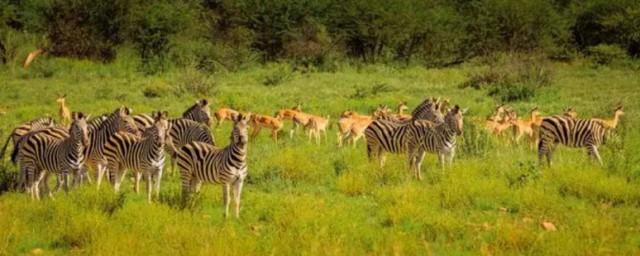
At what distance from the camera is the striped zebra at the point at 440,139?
42.3 ft

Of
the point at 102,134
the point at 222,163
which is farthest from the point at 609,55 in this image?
the point at 222,163

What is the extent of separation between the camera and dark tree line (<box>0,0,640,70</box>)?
129ft

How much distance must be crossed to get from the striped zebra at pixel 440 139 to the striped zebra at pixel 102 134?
16.9ft

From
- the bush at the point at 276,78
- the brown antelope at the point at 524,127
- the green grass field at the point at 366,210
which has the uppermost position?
the bush at the point at 276,78

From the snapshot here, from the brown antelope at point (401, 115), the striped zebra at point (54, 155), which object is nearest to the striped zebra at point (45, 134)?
the striped zebra at point (54, 155)

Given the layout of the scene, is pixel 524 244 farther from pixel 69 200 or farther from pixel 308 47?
pixel 308 47

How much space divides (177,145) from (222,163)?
4424 mm

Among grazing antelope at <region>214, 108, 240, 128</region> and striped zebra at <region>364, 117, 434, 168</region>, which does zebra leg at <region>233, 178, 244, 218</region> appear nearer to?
striped zebra at <region>364, 117, 434, 168</region>

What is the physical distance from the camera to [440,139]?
42.5 feet

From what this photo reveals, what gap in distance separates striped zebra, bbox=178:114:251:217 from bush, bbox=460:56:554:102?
16.8 m

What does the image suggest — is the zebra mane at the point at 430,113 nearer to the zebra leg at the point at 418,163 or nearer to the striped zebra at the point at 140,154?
the zebra leg at the point at 418,163

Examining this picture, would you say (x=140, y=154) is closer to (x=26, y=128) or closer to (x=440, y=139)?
(x=26, y=128)

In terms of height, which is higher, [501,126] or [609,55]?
[609,55]

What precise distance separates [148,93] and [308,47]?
1831 cm
